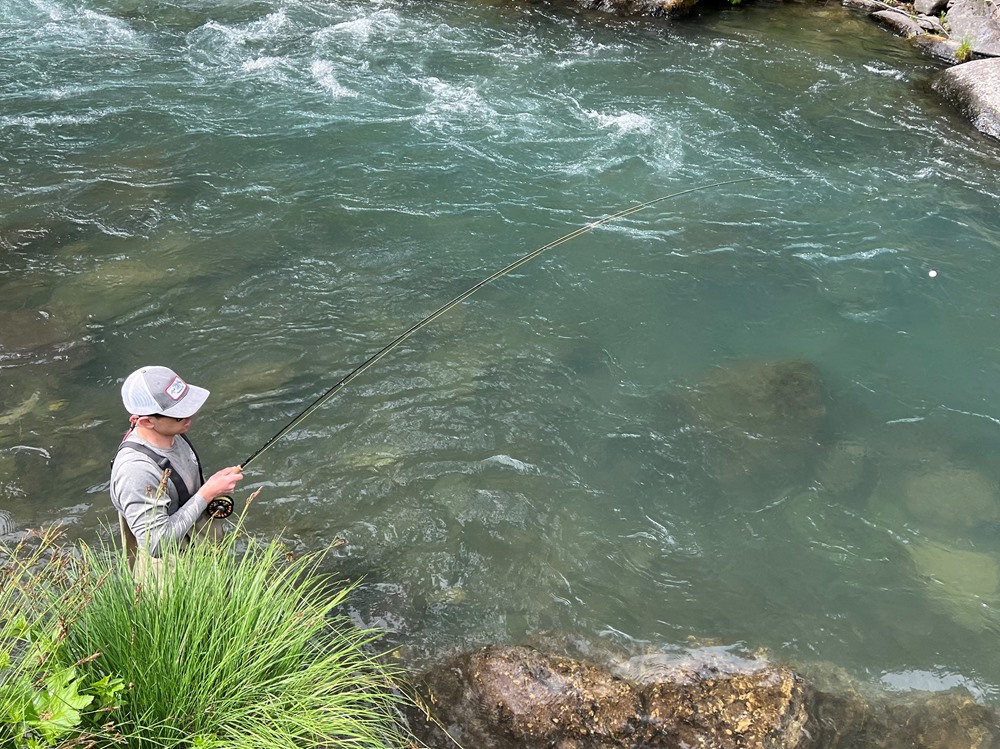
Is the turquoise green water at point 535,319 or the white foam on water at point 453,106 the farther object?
the white foam on water at point 453,106

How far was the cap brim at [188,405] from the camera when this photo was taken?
3338 mm

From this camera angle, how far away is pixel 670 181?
29.9ft

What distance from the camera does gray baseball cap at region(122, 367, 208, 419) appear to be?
3.29 metres

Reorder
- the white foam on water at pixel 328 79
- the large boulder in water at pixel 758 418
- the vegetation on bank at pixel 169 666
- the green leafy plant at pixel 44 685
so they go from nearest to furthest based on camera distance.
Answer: the green leafy plant at pixel 44 685 → the vegetation on bank at pixel 169 666 → the large boulder in water at pixel 758 418 → the white foam on water at pixel 328 79

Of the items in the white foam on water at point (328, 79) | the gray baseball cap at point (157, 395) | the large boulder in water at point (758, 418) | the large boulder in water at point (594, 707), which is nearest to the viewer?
the gray baseball cap at point (157, 395)

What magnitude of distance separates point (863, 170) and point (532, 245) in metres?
4.28

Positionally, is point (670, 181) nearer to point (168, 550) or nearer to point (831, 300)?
point (831, 300)

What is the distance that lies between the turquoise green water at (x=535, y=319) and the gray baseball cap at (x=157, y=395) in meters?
1.86

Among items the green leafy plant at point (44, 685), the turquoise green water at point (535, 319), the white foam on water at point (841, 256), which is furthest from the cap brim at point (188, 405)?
the white foam on water at point (841, 256)

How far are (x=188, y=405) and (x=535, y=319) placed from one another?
413 centimetres

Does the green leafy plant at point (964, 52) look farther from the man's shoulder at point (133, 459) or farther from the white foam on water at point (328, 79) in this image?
the man's shoulder at point (133, 459)

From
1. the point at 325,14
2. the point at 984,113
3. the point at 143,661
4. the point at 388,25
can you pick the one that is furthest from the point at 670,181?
the point at 143,661

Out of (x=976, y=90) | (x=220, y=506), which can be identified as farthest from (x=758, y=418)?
(x=976, y=90)

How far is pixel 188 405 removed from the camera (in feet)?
11.1
